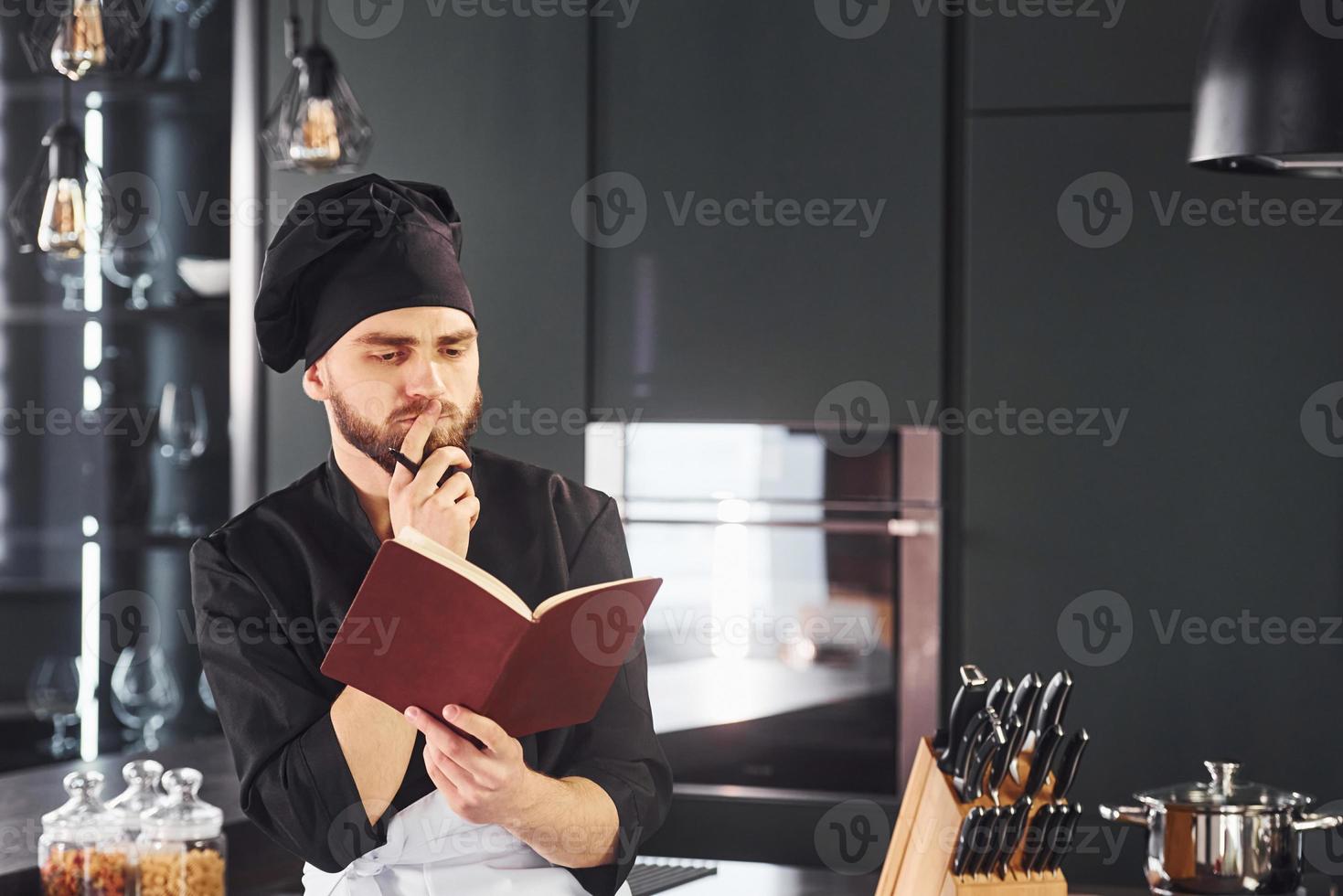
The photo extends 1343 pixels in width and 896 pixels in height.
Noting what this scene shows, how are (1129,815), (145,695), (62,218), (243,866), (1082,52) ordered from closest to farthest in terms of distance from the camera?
(1129,815)
(243,866)
(62,218)
(1082,52)
(145,695)

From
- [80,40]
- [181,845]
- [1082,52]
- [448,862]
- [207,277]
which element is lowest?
[181,845]

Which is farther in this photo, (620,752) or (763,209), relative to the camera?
(763,209)

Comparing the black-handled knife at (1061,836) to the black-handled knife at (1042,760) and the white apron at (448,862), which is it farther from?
the white apron at (448,862)

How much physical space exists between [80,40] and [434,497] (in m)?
1.24

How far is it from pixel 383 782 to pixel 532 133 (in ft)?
6.31

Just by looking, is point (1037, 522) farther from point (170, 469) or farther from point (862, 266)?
point (170, 469)

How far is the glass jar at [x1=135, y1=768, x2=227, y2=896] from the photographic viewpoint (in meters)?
1.63

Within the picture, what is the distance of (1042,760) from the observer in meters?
1.31

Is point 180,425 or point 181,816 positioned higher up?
point 180,425

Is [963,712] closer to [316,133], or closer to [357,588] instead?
[357,588]

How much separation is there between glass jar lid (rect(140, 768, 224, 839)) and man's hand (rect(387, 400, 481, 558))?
0.64 meters

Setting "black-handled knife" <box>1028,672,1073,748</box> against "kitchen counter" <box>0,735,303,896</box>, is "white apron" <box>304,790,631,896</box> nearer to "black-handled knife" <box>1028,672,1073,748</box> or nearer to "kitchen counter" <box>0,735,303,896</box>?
"black-handled knife" <box>1028,672,1073,748</box>

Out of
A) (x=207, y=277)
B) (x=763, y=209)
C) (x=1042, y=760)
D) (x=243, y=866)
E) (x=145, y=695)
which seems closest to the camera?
(x=1042, y=760)

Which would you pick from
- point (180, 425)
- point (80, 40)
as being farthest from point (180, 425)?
point (80, 40)
